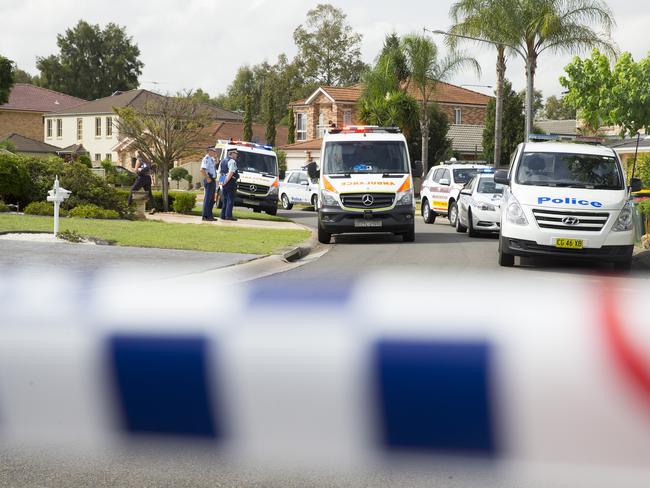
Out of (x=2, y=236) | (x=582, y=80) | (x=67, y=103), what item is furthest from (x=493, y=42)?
(x=67, y=103)

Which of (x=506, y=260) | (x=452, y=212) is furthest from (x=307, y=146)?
(x=506, y=260)

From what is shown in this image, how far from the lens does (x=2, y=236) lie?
624 inches

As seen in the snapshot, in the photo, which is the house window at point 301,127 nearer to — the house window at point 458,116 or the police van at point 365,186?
the house window at point 458,116

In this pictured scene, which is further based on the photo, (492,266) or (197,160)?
(197,160)

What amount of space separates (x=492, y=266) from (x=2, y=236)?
808cm

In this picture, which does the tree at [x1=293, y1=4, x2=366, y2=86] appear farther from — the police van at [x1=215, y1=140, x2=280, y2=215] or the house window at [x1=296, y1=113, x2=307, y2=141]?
the police van at [x1=215, y1=140, x2=280, y2=215]

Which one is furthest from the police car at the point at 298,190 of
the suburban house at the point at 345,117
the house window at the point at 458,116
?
the house window at the point at 458,116

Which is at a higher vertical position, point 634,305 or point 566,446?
point 634,305

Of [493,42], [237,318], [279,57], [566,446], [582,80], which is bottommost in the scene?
[566,446]

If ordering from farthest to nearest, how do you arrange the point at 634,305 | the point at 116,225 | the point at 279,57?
the point at 279,57
the point at 116,225
the point at 634,305

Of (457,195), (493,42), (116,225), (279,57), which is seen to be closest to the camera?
(116,225)

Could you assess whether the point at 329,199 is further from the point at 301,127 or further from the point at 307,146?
the point at 301,127

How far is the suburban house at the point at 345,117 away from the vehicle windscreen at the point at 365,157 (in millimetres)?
45851

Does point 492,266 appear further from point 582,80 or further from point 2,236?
point 582,80
